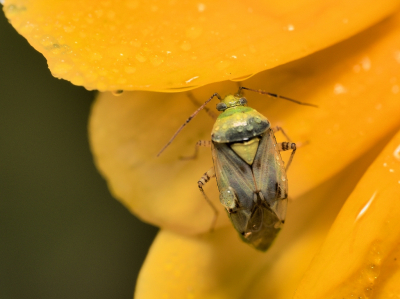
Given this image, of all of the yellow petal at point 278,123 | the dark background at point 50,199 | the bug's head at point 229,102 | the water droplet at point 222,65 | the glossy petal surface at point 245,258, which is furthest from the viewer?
the dark background at point 50,199

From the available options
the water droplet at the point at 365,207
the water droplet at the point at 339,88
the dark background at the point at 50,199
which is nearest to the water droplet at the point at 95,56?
the water droplet at the point at 339,88

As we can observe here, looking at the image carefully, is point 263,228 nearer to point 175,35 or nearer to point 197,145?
point 197,145

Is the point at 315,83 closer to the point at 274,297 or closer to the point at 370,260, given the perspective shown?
the point at 370,260

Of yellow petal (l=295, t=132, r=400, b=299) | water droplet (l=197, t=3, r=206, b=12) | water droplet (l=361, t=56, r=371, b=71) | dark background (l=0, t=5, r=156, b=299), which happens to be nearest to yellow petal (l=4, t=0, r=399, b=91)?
water droplet (l=197, t=3, r=206, b=12)

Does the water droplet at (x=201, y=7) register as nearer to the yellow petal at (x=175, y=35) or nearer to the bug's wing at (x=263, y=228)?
the yellow petal at (x=175, y=35)

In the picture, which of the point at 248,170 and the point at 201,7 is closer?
the point at 201,7

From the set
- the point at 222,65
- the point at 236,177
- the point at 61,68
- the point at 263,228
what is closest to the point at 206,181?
the point at 236,177

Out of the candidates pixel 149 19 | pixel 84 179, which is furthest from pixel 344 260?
pixel 84 179

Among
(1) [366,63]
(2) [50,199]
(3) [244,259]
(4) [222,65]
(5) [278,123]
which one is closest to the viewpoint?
(4) [222,65]
